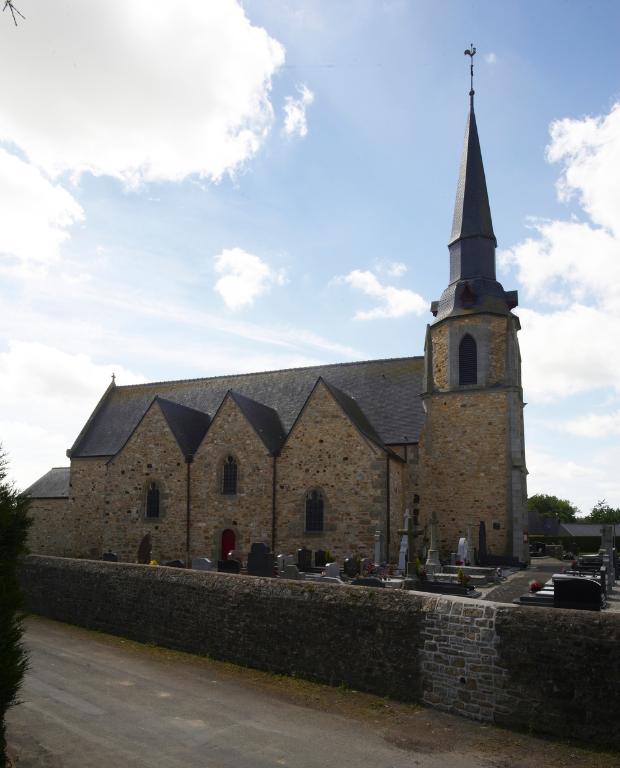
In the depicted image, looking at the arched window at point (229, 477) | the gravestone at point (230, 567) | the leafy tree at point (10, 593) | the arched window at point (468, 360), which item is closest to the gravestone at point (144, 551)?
the arched window at point (229, 477)

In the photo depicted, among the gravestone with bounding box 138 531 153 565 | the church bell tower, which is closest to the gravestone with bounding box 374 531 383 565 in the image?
the church bell tower

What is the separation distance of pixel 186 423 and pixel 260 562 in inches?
496

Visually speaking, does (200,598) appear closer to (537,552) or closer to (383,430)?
(383,430)

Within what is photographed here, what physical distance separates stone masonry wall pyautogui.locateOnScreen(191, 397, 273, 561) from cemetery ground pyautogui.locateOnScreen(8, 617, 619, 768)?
15825 mm

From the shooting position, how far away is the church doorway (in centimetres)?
2726

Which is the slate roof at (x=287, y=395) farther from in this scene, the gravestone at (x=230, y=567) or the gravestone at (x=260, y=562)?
the gravestone at (x=230, y=567)

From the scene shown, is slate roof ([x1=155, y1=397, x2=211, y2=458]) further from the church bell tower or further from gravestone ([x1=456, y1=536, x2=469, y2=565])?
gravestone ([x1=456, y1=536, x2=469, y2=565])

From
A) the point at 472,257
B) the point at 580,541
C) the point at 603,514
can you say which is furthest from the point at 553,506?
the point at 472,257

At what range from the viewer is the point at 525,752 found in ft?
24.2

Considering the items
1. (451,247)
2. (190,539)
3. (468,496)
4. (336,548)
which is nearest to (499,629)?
(336,548)

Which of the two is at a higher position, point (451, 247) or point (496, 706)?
point (451, 247)

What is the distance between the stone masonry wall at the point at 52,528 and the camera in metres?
Answer: 36.2

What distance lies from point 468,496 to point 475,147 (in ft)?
58.0

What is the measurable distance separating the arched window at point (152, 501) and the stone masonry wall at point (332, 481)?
6.31 meters
